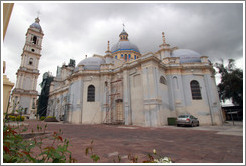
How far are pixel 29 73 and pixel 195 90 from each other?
140 ft

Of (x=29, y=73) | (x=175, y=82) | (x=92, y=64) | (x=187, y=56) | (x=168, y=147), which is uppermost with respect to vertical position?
(x=29, y=73)

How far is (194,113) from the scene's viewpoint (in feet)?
58.0

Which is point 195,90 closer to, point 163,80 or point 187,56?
point 163,80

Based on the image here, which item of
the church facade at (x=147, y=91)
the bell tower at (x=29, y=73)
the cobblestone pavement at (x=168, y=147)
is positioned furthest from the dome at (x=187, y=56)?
the bell tower at (x=29, y=73)

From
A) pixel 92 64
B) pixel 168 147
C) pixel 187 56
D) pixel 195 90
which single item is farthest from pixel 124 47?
pixel 168 147

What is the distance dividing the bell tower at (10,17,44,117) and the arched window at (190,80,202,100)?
123ft

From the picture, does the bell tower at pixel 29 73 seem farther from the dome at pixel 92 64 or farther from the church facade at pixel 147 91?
the dome at pixel 92 64

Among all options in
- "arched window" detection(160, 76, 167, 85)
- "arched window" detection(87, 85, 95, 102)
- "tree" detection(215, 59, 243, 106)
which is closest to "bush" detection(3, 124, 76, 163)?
"arched window" detection(160, 76, 167, 85)

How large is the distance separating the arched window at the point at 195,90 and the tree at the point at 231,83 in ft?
27.6

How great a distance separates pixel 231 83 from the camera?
22547 mm

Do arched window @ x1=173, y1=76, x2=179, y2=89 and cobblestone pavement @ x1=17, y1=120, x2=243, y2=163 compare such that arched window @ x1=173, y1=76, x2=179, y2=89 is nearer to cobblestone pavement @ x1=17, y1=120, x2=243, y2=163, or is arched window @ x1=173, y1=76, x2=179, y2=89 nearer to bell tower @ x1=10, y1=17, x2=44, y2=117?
cobblestone pavement @ x1=17, y1=120, x2=243, y2=163

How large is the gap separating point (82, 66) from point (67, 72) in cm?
2189

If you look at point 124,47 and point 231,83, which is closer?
point 231,83

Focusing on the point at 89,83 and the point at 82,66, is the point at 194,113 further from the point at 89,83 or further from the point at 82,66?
the point at 82,66
